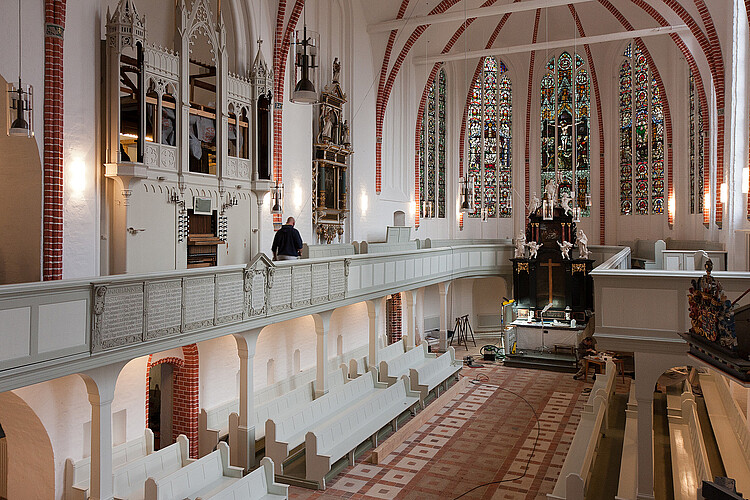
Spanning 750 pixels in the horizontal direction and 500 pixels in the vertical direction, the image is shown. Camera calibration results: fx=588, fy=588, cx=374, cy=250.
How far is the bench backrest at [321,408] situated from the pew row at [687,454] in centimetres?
662

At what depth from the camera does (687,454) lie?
11070mm

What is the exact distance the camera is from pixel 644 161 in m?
24.8

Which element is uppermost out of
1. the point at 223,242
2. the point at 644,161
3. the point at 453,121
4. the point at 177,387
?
the point at 453,121

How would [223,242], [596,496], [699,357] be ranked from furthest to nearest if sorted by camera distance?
[223,242] → [596,496] → [699,357]

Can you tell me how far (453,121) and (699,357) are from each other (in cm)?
2127

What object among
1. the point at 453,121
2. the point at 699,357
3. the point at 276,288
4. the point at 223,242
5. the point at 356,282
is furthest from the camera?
the point at 453,121

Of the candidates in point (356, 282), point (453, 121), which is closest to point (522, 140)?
point (453, 121)

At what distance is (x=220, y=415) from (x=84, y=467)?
3.42 metres

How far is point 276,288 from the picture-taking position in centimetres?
1183

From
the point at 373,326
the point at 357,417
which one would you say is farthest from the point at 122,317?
the point at 373,326

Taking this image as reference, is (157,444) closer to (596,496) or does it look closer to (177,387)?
(177,387)

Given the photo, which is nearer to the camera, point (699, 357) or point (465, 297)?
point (699, 357)

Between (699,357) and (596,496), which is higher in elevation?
(699,357)

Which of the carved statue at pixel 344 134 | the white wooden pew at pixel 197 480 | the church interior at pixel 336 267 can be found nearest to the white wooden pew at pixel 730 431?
the church interior at pixel 336 267
